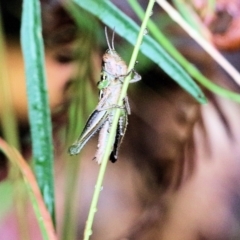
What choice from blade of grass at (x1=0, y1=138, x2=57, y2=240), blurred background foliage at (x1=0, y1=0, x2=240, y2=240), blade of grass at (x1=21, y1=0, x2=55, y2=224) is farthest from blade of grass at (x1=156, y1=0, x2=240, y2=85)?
blade of grass at (x1=0, y1=138, x2=57, y2=240)

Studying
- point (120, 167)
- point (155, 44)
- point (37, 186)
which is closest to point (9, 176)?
point (37, 186)

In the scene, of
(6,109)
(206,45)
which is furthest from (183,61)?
(6,109)

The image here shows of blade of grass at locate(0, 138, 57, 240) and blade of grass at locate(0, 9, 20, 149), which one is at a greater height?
blade of grass at locate(0, 9, 20, 149)

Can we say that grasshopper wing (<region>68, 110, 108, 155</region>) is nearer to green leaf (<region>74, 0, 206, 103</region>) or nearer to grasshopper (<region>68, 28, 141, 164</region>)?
grasshopper (<region>68, 28, 141, 164</region>)

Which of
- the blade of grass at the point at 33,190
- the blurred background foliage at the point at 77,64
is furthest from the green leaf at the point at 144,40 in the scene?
the blade of grass at the point at 33,190

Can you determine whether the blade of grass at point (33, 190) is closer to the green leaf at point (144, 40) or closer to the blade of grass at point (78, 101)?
the blade of grass at point (78, 101)

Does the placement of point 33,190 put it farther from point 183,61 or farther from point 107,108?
point 183,61
